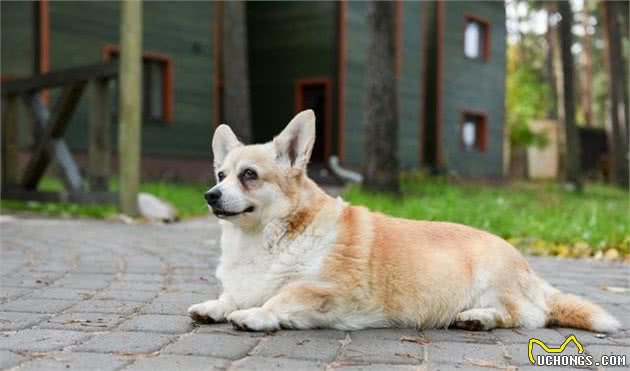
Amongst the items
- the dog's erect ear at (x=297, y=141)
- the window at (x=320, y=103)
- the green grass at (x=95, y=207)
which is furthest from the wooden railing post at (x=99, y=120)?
the window at (x=320, y=103)

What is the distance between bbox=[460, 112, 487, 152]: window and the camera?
80.9ft

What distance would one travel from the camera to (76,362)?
2760 mm

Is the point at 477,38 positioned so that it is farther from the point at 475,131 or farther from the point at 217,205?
the point at 217,205

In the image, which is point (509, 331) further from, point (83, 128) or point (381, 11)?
point (83, 128)

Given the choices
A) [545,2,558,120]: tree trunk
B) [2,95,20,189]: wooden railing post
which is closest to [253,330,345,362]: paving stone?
[2,95,20,189]: wooden railing post

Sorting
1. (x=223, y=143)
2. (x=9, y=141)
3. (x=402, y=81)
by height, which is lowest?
(x=223, y=143)

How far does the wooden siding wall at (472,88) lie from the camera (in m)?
22.9

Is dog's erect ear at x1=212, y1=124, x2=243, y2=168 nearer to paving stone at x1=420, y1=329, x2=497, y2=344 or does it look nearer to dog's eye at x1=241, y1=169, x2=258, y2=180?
dog's eye at x1=241, y1=169, x2=258, y2=180

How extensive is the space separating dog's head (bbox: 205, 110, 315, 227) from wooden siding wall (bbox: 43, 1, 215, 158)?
45.7ft

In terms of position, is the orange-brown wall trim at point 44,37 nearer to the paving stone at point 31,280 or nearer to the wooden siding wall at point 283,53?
the wooden siding wall at point 283,53

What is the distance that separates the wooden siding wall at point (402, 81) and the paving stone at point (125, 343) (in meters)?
16.2

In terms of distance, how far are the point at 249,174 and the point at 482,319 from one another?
140cm

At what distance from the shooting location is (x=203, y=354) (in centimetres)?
293

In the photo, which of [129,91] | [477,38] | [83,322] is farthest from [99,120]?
[477,38]
